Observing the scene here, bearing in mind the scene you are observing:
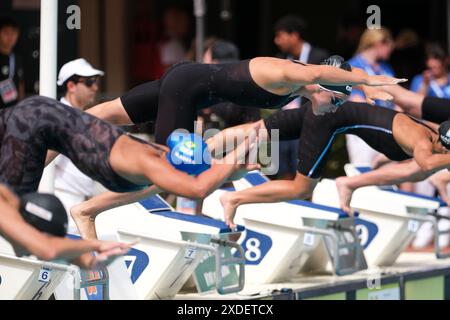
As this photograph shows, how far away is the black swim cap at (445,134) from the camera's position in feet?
30.6

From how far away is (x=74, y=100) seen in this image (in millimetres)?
9984

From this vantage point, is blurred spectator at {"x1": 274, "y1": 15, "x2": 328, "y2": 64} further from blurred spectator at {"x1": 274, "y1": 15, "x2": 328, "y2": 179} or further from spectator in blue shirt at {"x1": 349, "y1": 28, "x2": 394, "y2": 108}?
spectator in blue shirt at {"x1": 349, "y1": 28, "x2": 394, "y2": 108}

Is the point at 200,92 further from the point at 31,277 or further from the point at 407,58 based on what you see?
the point at 407,58

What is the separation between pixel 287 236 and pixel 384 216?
1413 mm

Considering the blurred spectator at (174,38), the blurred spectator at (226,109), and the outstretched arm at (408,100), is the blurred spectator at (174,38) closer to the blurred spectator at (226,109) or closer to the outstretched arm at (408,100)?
the blurred spectator at (226,109)

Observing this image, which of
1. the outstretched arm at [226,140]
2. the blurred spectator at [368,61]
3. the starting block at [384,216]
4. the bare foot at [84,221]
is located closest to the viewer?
the bare foot at [84,221]

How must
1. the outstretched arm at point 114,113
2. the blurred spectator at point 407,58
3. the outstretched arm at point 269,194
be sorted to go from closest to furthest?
the outstretched arm at point 114,113
the outstretched arm at point 269,194
the blurred spectator at point 407,58

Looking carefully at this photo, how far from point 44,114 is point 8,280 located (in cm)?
132

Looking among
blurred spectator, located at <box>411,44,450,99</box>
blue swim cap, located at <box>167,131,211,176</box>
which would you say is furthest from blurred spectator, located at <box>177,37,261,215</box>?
blue swim cap, located at <box>167,131,211,176</box>

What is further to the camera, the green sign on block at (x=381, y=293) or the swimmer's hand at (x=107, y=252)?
the green sign on block at (x=381, y=293)

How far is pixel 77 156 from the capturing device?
7625 millimetres

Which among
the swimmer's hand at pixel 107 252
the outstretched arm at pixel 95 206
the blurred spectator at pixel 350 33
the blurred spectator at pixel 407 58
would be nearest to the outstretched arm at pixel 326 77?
the outstretched arm at pixel 95 206

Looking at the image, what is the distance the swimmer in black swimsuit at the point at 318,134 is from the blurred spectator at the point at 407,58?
5005mm
